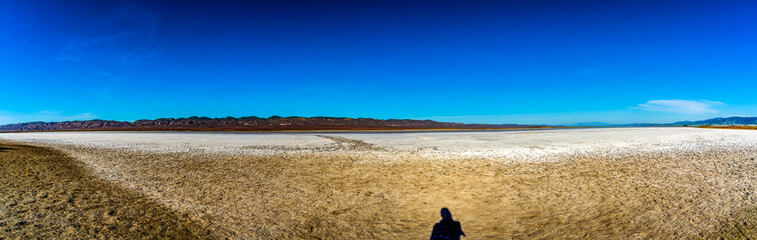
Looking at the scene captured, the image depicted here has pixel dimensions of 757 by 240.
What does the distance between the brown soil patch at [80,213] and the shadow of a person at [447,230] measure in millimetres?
5198

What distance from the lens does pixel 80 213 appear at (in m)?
8.47

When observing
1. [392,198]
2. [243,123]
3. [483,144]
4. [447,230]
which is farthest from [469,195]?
[243,123]

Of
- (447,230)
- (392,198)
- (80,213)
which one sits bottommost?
(447,230)

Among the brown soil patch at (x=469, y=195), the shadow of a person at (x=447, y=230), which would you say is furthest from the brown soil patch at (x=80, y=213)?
the shadow of a person at (x=447, y=230)

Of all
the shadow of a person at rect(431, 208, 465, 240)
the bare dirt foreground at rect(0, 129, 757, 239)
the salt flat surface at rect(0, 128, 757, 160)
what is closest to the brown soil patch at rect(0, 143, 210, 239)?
the bare dirt foreground at rect(0, 129, 757, 239)

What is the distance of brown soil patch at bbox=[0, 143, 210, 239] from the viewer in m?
7.29

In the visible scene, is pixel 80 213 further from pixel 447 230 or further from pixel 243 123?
pixel 243 123

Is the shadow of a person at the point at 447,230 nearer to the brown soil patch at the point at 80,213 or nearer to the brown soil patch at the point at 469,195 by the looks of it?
the brown soil patch at the point at 469,195

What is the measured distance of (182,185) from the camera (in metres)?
12.1

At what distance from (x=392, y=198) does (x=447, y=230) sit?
285 centimetres

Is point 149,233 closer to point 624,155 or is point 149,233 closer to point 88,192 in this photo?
point 88,192

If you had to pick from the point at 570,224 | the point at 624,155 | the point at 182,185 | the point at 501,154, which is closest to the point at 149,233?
the point at 182,185

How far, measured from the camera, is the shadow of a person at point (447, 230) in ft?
25.8

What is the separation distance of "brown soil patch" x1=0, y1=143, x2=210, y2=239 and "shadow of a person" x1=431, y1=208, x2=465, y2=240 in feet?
17.1
